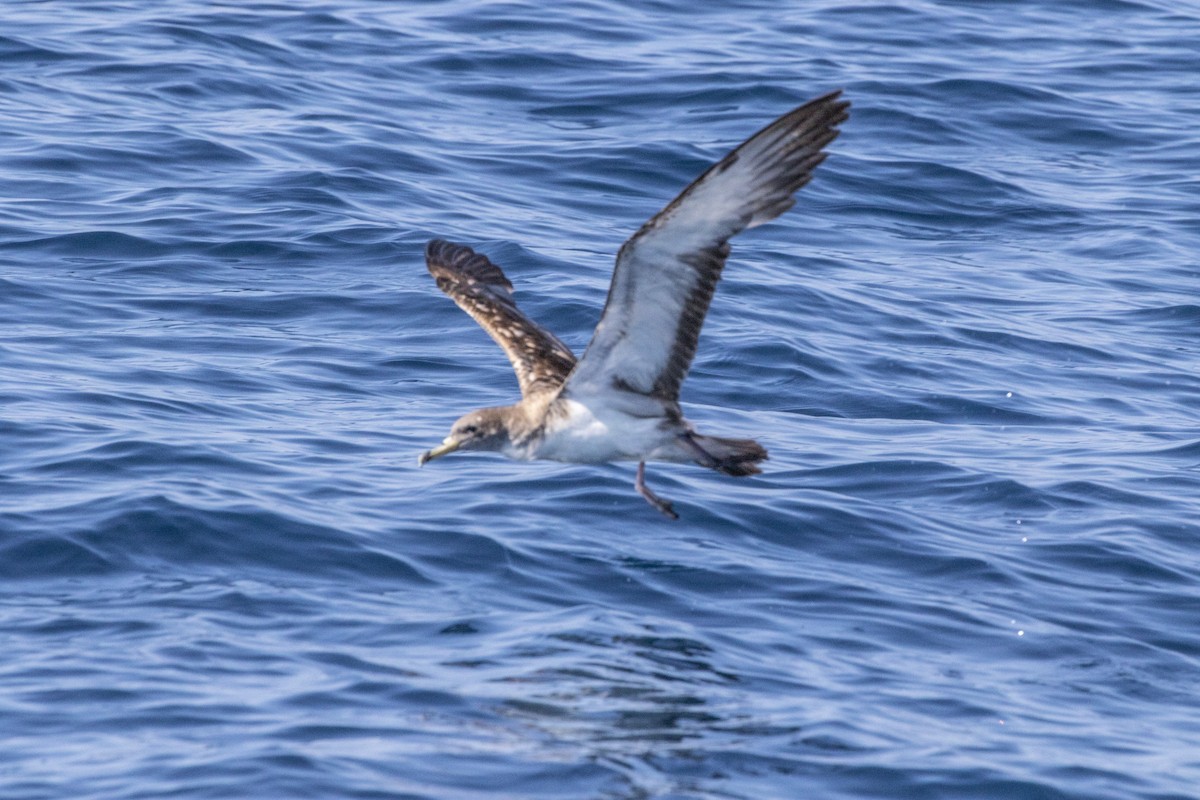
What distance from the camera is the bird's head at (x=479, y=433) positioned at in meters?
8.98

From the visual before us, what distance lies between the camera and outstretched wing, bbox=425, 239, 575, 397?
9.66 metres

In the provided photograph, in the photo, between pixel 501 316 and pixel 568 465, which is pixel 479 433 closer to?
pixel 501 316

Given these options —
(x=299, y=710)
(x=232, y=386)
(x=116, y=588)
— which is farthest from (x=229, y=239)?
(x=299, y=710)

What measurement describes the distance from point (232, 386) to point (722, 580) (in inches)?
158

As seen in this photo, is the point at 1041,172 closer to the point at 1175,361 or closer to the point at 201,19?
the point at 1175,361

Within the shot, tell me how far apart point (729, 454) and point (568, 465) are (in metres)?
2.64

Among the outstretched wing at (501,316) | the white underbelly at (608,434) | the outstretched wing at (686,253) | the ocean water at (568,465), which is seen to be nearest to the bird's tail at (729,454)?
the white underbelly at (608,434)

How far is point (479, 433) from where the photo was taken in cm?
902

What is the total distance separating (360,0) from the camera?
67.3 ft

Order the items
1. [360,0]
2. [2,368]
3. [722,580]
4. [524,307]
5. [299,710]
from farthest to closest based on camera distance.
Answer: [360,0]
[524,307]
[2,368]
[722,580]
[299,710]

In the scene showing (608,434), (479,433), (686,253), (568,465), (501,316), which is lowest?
(568,465)

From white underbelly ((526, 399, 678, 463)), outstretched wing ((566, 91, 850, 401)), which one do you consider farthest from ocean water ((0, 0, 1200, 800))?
outstretched wing ((566, 91, 850, 401))

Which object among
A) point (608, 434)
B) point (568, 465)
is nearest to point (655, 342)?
point (608, 434)

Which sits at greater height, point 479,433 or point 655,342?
point 655,342
